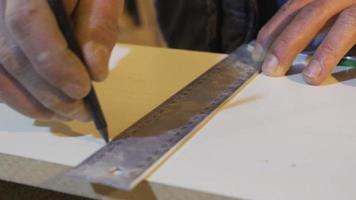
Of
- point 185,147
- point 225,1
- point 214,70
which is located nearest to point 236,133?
point 185,147

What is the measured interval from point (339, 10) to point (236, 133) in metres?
0.25

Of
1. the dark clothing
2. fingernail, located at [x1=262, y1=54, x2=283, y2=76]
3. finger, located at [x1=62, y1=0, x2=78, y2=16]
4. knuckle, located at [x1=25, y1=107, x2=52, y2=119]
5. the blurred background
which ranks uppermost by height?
finger, located at [x1=62, y1=0, x2=78, y2=16]

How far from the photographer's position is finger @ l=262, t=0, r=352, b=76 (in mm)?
593

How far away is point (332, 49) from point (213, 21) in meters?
0.35

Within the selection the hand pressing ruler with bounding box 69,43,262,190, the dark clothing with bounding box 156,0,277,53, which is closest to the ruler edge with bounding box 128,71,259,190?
the hand pressing ruler with bounding box 69,43,262,190

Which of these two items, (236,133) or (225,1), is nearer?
(236,133)

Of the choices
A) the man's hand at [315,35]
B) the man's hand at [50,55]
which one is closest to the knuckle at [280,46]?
the man's hand at [315,35]

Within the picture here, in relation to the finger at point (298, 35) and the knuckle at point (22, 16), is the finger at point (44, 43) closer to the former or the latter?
the knuckle at point (22, 16)

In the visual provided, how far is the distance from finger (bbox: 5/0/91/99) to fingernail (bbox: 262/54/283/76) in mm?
261

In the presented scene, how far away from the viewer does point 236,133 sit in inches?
18.1

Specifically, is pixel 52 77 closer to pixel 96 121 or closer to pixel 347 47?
pixel 96 121

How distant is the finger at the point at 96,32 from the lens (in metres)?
0.43

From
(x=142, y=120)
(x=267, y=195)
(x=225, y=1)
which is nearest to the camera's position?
(x=267, y=195)

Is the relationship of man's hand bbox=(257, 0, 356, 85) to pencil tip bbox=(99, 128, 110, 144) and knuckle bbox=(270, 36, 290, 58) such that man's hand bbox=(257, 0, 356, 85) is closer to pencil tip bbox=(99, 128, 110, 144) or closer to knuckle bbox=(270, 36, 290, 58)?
knuckle bbox=(270, 36, 290, 58)
